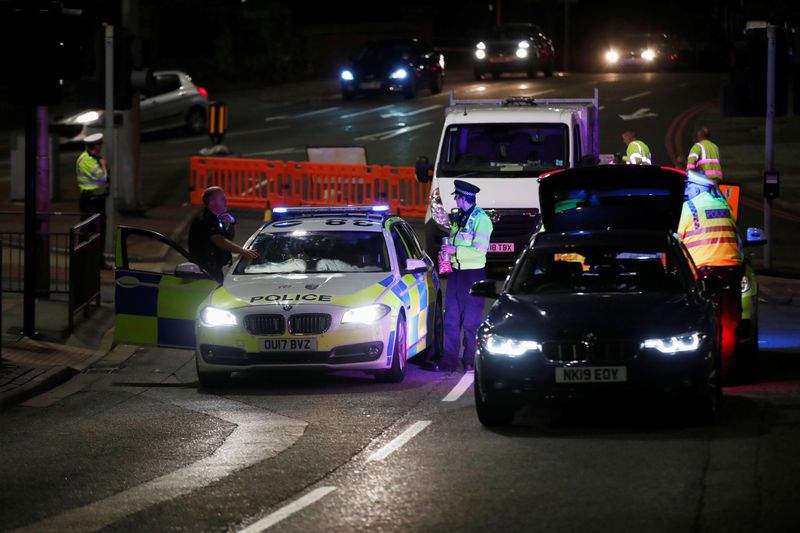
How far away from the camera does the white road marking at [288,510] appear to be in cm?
869

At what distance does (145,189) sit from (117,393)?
1817 centimetres

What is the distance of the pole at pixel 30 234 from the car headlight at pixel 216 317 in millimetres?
3296

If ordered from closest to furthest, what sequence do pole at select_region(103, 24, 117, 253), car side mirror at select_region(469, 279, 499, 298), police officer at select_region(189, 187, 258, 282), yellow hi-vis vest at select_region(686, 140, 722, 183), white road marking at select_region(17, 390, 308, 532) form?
white road marking at select_region(17, 390, 308, 532) < car side mirror at select_region(469, 279, 499, 298) < police officer at select_region(189, 187, 258, 282) < pole at select_region(103, 24, 117, 253) < yellow hi-vis vest at select_region(686, 140, 722, 183)

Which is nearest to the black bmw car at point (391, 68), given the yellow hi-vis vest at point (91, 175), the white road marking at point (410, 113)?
the white road marking at point (410, 113)

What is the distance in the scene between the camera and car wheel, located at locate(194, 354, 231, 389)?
14.0 metres

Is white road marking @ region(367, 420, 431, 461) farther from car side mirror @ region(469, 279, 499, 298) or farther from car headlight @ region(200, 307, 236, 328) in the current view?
car headlight @ region(200, 307, 236, 328)

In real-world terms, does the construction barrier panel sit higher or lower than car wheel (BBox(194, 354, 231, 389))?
higher

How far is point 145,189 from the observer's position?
3197cm

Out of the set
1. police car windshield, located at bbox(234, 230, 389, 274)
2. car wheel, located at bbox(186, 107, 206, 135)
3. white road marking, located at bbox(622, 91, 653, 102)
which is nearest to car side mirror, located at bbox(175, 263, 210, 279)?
police car windshield, located at bbox(234, 230, 389, 274)

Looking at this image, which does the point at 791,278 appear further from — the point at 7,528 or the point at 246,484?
the point at 7,528

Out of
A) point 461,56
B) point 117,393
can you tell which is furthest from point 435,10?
point 117,393

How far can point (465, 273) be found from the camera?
50.1 feet

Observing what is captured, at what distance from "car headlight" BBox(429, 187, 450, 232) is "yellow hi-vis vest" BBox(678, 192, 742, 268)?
7195 millimetres

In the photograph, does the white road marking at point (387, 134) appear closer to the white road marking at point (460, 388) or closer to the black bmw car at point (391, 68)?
the black bmw car at point (391, 68)
